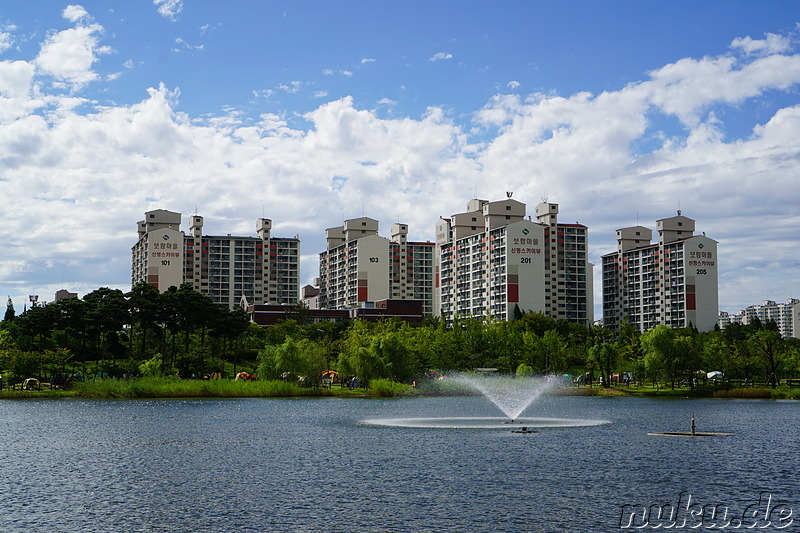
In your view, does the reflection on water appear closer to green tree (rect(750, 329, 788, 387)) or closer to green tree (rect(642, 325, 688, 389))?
green tree (rect(642, 325, 688, 389))

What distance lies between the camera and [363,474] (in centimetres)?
4447

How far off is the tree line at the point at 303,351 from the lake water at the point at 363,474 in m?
44.8

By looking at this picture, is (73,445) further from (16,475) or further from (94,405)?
(94,405)

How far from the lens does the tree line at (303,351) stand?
124188 millimetres

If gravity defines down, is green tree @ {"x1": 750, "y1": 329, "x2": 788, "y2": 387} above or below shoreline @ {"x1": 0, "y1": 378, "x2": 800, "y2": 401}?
above

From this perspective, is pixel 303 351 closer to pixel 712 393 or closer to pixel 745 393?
pixel 712 393

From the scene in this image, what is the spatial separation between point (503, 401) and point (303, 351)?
28945 mm

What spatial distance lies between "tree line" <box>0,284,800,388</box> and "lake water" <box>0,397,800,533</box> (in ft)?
147

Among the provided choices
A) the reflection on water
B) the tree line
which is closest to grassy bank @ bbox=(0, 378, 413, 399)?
the tree line

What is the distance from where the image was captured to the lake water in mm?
33219

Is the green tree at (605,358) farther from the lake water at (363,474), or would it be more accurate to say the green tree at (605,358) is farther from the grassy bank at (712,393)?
the lake water at (363,474)

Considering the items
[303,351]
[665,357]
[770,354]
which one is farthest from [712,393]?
[303,351]

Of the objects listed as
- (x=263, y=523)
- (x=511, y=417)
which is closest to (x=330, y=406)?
(x=511, y=417)

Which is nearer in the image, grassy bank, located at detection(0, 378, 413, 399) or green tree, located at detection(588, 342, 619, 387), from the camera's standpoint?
grassy bank, located at detection(0, 378, 413, 399)
